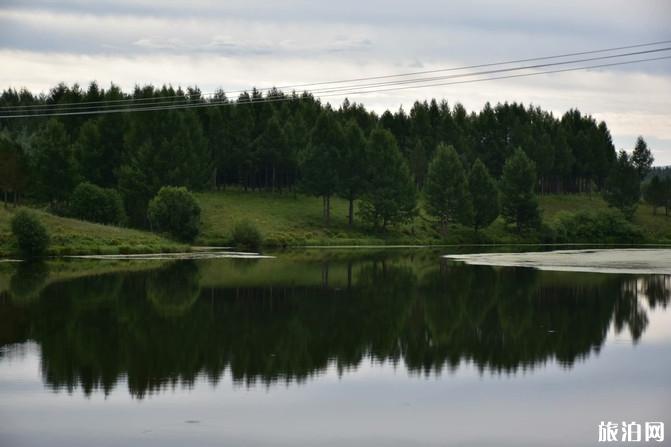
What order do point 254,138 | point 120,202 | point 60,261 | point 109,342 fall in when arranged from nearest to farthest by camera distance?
point 109,342
point 60,261
point 120,202
point 254,138

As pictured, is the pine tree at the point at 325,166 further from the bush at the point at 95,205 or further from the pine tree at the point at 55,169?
the pine tree at the point at 55,169

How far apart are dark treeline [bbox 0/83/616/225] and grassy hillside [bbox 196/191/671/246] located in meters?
3.21

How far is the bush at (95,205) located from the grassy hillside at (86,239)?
5817mm

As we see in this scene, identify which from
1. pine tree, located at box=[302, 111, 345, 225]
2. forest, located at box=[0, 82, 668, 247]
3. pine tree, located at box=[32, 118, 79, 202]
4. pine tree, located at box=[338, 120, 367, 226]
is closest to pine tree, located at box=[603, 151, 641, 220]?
forest, located at box=[0, 82, 668, 247]

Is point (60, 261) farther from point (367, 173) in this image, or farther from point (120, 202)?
point (367, 173)

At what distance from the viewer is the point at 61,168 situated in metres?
101

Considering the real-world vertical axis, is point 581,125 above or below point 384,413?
above

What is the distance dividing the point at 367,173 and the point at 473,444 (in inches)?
3885

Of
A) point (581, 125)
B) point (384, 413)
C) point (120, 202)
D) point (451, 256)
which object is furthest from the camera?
point (581, 125)

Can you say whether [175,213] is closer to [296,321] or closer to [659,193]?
[296,321]

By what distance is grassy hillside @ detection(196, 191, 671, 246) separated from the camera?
→ 107500mm

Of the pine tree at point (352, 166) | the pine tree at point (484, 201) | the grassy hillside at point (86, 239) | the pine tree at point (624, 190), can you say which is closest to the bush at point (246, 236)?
the grassy hillside at point (86, 239)

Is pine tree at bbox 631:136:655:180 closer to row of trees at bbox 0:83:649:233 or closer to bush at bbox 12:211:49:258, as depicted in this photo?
row of trees at bbox 0:83:649:233

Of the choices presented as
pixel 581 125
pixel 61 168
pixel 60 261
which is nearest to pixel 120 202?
pixel 61 168
